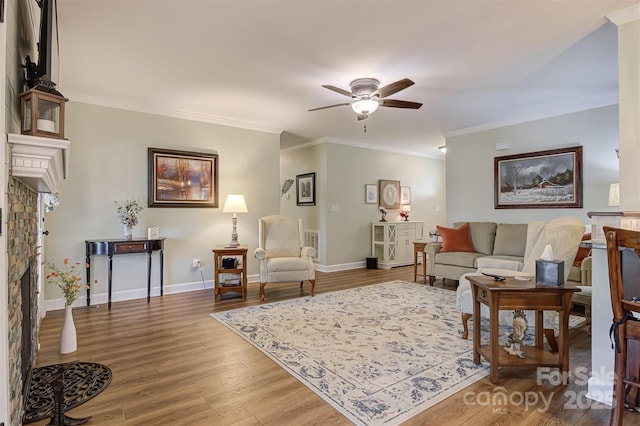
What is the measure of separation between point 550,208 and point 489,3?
11.5 feet

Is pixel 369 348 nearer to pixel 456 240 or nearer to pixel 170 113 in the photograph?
pixel 456 240

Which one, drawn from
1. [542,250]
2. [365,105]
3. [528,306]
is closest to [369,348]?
[528,306]

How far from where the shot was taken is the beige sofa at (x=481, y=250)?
184 inches

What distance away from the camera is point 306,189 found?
7.02m

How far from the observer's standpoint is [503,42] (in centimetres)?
279

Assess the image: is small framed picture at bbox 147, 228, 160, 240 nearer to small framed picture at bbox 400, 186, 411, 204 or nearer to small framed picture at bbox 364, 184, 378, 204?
small framed picture at bbox 364, 184, 378, 204

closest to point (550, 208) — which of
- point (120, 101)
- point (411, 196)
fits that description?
point (411, 196)

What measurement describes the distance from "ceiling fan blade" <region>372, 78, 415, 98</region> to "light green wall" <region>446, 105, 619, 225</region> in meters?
2.89

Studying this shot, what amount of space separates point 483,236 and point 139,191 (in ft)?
16.3

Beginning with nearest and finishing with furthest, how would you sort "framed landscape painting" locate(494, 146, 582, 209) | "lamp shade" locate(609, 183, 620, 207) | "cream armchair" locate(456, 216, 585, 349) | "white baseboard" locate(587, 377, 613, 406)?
"white baseboard" locate(587, 377, 613, 406) < "cream armchair" locate(456, 216, 585, 349) < "lamp shade" locate(609, 183, 620, 207) < "framed landscape painting" locate(494, 146, 582, 209)

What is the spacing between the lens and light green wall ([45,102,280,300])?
4.04m

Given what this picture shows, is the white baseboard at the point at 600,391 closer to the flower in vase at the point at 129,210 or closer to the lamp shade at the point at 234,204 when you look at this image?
the lamp shade at the point at 234,204

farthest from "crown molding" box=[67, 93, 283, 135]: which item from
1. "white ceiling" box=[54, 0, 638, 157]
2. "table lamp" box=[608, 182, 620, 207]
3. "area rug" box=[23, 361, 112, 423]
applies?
"table lamp" box=[608, 182, 620, 207]

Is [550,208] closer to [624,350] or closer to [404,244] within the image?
[404,244]
